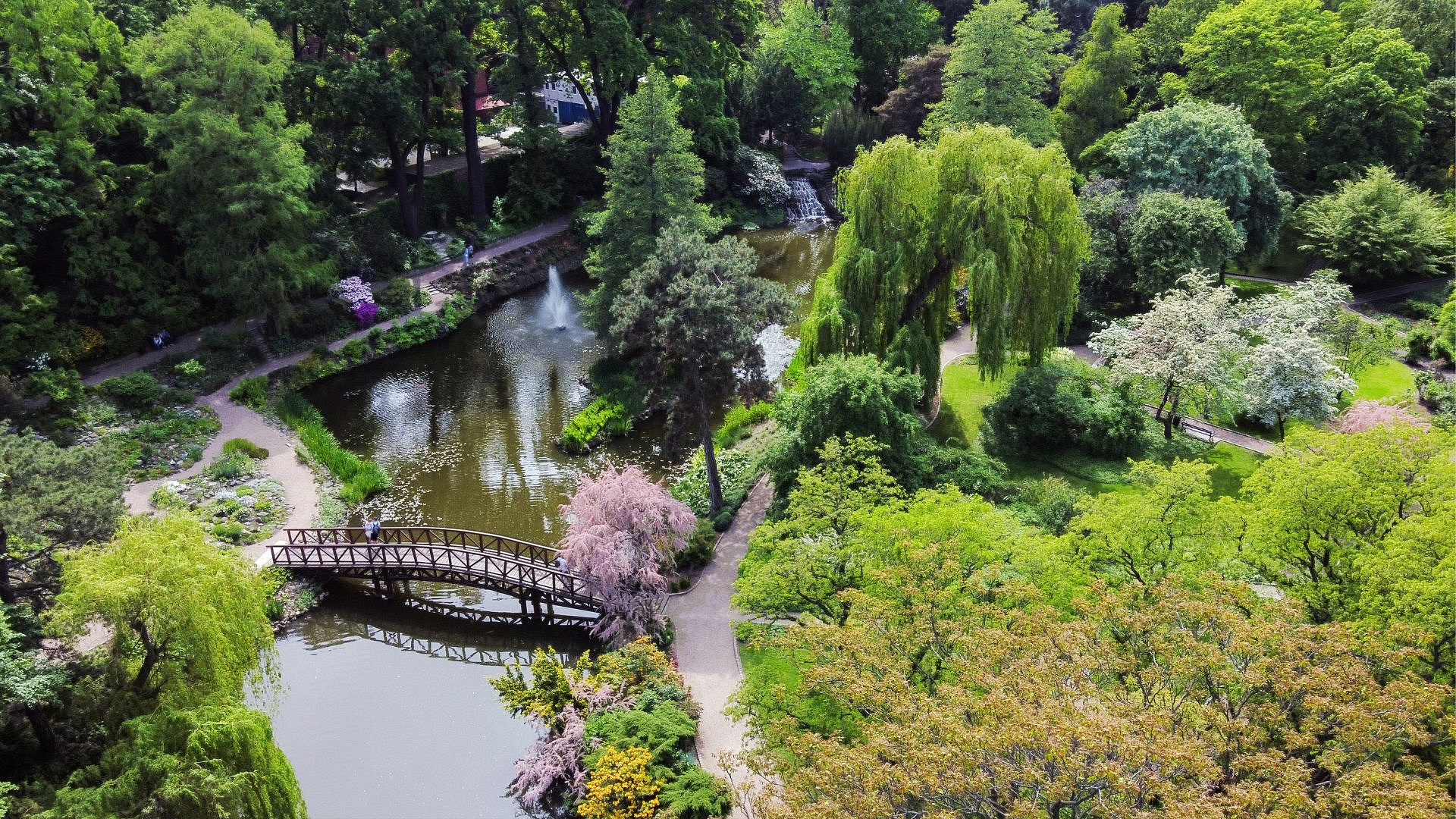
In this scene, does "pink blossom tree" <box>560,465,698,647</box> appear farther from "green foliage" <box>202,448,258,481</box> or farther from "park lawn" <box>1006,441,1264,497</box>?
"green foliage" <box>202,448,258,481</box>

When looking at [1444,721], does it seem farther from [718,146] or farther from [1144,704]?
[718,146]

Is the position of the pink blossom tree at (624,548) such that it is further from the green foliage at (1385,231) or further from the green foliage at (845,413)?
the green foliage at (1385,231)

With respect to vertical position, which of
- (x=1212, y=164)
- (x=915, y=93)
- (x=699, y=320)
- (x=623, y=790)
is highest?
(x=915, y=93)

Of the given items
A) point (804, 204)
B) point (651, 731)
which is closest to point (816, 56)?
point (804, 204)

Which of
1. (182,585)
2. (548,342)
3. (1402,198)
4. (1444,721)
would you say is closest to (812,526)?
(1444,721)

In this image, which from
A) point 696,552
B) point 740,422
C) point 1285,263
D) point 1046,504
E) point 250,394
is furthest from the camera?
point 1285,263

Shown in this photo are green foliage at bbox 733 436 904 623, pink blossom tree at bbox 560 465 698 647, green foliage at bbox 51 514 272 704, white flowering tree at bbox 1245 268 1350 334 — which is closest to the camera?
green foliage at bbox 51 514 272 704

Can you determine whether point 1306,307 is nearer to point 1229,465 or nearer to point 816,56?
point 1229,465

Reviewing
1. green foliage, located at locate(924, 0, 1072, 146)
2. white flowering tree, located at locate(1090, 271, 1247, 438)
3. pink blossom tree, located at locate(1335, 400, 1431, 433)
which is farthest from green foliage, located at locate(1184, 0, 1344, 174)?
pink blossom tree, located at locate(1335, 400, 1431, 433)
